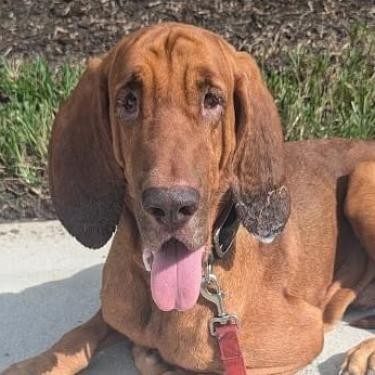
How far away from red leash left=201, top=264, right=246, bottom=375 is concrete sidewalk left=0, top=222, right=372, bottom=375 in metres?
0.59

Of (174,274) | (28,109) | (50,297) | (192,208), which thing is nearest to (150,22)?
(28,109)

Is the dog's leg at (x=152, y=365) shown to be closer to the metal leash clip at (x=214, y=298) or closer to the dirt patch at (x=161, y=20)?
the metal leash clip at (x=214, y=298)

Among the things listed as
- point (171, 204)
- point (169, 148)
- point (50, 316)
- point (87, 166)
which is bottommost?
point (50, 316)

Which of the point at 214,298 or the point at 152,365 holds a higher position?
the point at 214,298

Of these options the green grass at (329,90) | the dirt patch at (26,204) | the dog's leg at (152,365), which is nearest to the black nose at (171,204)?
the dog's leg at (152,365)

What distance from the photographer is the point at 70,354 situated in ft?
13.0

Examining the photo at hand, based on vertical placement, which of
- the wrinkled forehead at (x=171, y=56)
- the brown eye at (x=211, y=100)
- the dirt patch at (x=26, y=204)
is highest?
the wrinkled forehead at (x=171, y=56)

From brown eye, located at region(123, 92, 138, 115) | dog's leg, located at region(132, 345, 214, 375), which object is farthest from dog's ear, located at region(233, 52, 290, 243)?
dog's leg, located at region(132, 345, 214, 375)

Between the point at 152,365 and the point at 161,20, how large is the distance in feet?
10.6

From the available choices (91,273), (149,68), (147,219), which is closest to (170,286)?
(147,219)

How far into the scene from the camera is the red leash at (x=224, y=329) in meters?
3.58

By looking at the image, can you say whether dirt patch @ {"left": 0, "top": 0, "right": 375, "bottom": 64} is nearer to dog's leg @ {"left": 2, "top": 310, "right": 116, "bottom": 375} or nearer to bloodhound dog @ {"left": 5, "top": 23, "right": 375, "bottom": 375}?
bloodhound dog @ {"left": 5, "top": 23, "right": 375, "bottom": 375}

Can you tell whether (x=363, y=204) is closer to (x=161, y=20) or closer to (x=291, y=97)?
(x=291, y=97)

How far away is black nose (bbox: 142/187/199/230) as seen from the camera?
9.91 ft
